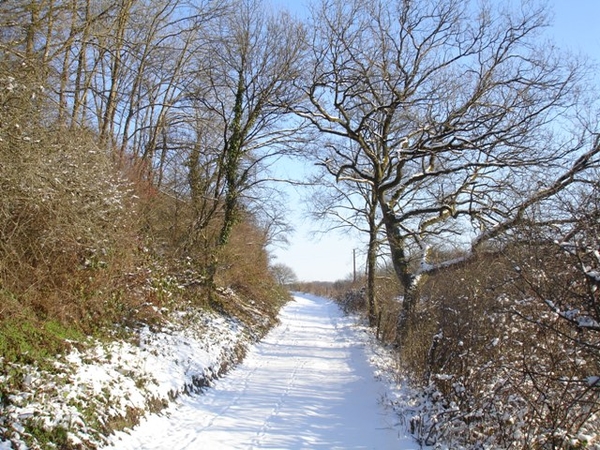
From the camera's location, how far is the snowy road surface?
6.18m

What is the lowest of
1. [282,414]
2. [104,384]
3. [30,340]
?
[282,414]

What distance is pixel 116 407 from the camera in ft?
19.6

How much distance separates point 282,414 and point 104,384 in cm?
286

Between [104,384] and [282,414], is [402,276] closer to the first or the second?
[282,414]

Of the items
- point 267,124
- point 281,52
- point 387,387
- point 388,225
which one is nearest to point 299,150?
point 267,124

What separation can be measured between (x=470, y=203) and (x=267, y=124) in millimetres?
7929

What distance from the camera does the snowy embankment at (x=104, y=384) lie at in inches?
189

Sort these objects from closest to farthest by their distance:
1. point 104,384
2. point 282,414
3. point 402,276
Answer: point 104,384
point 282,414
point 402,276

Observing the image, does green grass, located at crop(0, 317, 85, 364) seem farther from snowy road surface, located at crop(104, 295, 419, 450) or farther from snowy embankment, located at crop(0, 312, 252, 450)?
snowy road surface, located at crop(104, 295, 419, 450)

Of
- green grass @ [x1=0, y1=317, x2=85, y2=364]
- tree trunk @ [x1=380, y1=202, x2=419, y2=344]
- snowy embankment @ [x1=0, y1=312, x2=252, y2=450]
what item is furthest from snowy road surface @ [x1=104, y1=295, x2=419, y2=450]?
tree trunk @ [x1=380, y1=202, x2=419, y2=344]

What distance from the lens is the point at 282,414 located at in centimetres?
743

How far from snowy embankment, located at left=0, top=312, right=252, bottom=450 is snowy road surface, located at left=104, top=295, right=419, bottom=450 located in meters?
0.32

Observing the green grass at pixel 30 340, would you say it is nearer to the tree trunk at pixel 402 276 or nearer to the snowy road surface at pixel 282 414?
the snowy road surface at pixel 282 414

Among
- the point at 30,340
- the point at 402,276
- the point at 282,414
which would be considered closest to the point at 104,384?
the point at 30,340
